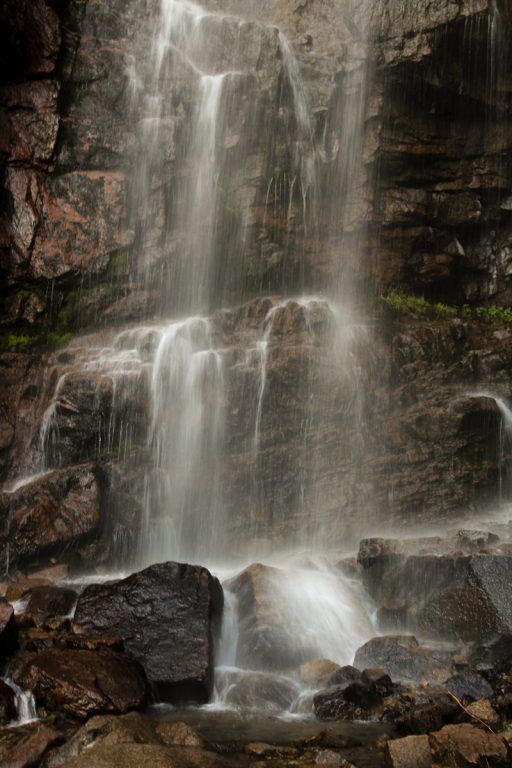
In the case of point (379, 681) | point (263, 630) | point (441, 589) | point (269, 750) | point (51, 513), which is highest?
point (51, 513)

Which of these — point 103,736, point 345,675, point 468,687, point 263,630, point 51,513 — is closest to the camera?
point 103,736

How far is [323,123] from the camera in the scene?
20.5 metres

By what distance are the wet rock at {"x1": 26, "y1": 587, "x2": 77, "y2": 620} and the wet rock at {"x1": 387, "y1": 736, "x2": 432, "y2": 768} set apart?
5.99m

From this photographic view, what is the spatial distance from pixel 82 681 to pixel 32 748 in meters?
1.25

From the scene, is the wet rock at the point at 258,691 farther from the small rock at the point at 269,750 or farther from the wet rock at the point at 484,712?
the wet rock at the point at 484,712

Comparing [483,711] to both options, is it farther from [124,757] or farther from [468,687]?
[124,757]

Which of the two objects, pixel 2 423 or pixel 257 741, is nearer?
pixel 257 741

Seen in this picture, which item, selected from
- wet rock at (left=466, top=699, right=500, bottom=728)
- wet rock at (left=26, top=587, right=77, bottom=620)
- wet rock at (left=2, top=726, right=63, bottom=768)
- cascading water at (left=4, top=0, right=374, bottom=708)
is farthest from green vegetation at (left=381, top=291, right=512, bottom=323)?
wet rock at (left=2, top=726, right=63, bottom=768)

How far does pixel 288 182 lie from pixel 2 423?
11.0m

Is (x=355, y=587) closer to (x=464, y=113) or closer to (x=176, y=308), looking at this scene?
(x=176, y=308)

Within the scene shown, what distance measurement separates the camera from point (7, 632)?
875 cm

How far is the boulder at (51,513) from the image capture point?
44.8 feet

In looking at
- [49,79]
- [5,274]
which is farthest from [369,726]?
[49,79]

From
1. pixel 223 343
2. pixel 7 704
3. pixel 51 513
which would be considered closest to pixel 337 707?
pixel 7 704
